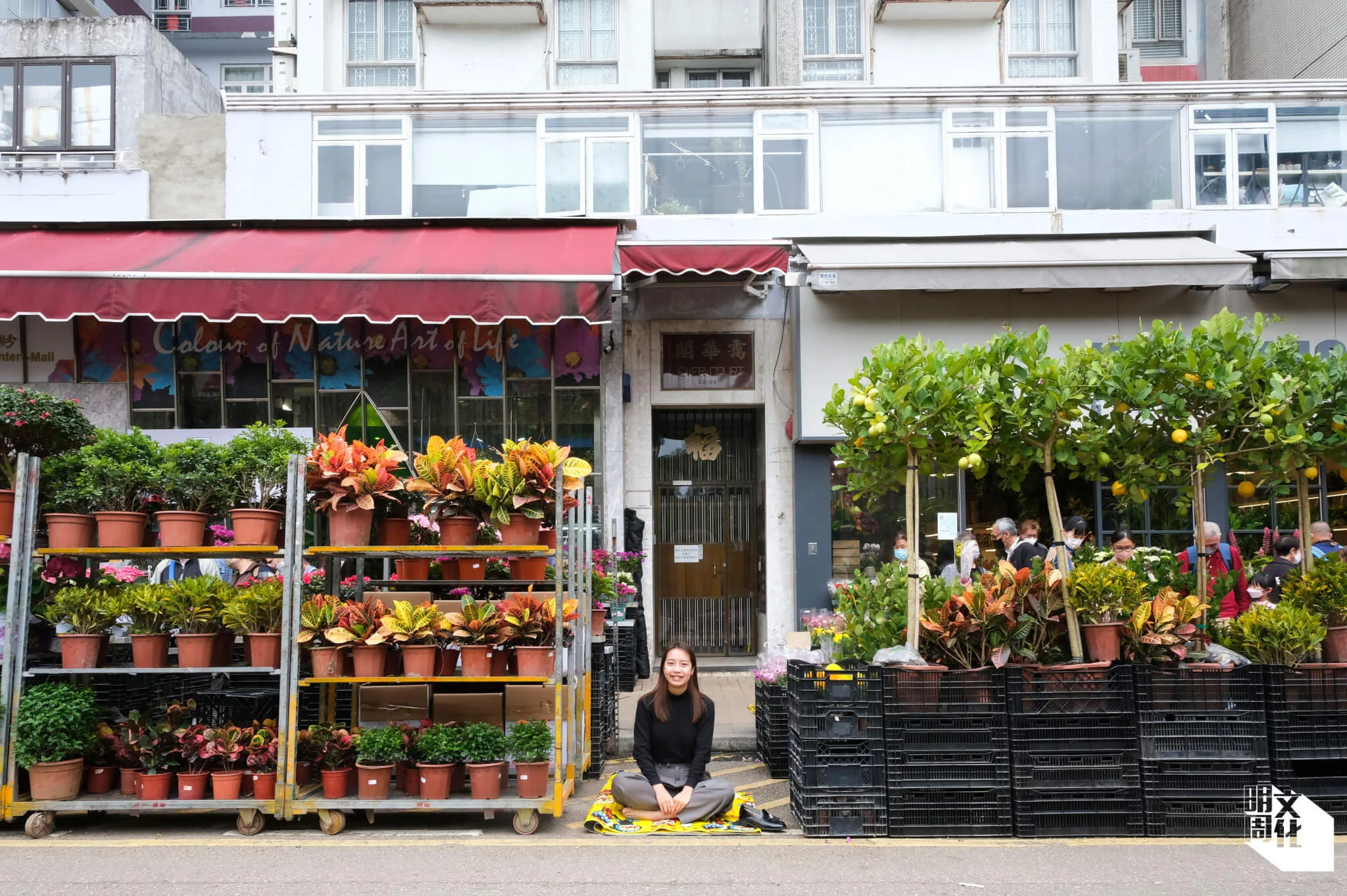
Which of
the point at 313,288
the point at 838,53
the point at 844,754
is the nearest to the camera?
the point at 844,754

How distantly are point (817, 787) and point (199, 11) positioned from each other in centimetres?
3013

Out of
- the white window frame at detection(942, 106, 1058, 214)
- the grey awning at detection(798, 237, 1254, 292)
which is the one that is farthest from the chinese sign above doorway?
the white window frame at detection(942, 106, 1058, 214)

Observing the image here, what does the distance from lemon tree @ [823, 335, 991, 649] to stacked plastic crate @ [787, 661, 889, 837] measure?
57cm

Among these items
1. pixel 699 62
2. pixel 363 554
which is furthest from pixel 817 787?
pixel 699 62

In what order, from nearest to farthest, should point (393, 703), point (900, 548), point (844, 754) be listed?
point (844, 754) → point (393, 703) → point (900, 548)

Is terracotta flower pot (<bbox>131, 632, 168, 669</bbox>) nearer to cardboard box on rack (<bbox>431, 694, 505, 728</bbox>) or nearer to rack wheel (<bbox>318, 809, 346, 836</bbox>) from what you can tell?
rack wheel (<bbox>318, 809, 346, 836</bbox>)

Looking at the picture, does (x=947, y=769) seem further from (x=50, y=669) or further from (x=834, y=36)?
(x=834, y=36)

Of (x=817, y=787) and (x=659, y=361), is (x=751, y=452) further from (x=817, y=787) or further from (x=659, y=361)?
(x=817, y=787)

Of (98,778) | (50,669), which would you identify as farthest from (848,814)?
(50,669)

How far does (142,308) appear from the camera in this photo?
11.9 m

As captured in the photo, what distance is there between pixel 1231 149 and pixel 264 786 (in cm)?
1328

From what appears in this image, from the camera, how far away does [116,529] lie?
7.19 m

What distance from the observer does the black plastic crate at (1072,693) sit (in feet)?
22.6

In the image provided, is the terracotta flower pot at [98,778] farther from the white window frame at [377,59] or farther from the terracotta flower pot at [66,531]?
the white window frame at [377,59]
